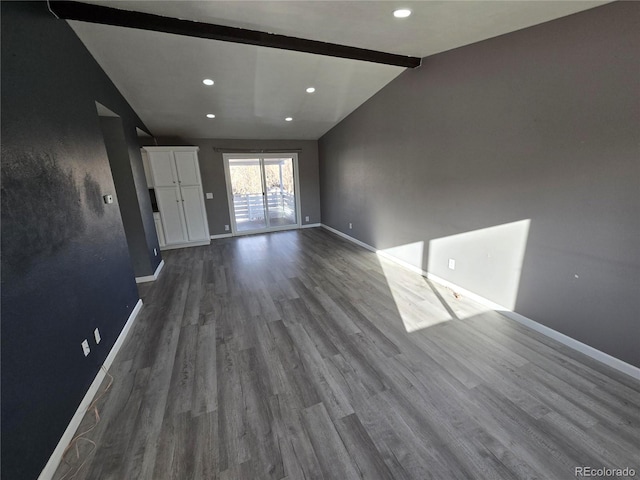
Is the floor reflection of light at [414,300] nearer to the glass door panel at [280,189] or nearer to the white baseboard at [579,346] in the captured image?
the white baseboard at [579,346]

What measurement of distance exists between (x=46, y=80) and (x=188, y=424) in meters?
2.45

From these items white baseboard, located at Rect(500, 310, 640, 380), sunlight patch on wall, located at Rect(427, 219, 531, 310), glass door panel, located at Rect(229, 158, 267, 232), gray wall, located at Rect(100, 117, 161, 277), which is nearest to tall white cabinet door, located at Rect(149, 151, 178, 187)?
gray wall, located at Rect(100, 117, 161, 277)

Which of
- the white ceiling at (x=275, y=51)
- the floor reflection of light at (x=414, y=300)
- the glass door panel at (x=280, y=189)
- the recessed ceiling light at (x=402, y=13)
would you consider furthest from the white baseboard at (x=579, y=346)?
the glass door panel at (x=280, y=189)

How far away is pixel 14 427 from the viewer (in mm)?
1119

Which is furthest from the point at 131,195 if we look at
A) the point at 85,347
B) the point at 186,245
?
the point at 85,347

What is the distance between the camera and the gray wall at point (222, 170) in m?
5.77

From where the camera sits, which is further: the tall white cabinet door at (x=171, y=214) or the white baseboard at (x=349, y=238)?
the tall white cabinet door at (x=171, y=214)

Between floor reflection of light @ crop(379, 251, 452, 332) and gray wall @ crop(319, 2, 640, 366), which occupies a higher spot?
gray wall @ crop(319, 2, 640, 366)

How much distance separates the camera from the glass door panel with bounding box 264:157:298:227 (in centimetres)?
662

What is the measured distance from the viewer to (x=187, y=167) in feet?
16.8

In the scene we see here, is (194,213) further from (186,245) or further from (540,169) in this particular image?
(540,169)

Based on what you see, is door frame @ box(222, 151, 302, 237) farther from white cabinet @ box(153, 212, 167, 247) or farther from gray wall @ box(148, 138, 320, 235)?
white cabinet @ box(153, 212, 167, 247)

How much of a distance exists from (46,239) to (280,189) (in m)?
5.88

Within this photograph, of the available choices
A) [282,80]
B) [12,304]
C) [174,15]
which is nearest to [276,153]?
[282,80]
